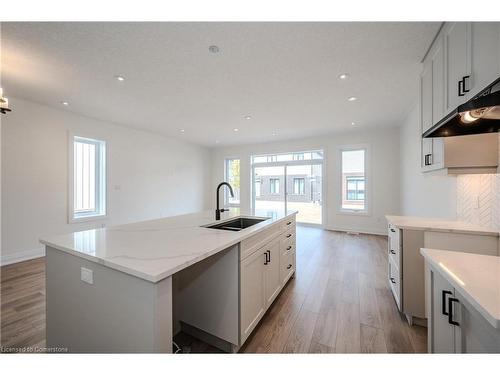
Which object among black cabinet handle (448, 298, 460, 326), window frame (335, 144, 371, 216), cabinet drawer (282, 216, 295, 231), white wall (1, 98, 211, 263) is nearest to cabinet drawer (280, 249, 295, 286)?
cabinet drawer (282, 216, 295, 231)

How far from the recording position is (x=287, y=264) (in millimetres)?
2420

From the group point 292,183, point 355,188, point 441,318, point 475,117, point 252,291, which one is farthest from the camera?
point 292,183

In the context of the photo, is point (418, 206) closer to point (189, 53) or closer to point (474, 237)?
point (474, 237)

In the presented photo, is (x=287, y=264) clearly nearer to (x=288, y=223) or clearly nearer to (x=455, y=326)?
(x=288, y=223)

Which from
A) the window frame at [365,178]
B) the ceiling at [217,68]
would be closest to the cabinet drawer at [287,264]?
the ceiling at [217,68]

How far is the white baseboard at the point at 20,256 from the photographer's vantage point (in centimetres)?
303

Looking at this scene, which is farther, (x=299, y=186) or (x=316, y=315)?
(x=299, y=186)

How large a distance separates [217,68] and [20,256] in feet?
13.7

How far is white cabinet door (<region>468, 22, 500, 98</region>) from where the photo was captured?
40.5 inches

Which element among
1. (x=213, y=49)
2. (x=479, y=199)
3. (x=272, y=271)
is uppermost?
(x=213, y=49)

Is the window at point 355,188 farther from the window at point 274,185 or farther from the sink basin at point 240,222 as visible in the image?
the sink basin at point 240,222

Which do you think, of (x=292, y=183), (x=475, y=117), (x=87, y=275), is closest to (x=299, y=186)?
(x=292, y=183)

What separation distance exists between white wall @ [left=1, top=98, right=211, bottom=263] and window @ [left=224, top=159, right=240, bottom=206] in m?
2.41

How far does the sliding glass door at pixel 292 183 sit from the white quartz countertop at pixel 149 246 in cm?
422
